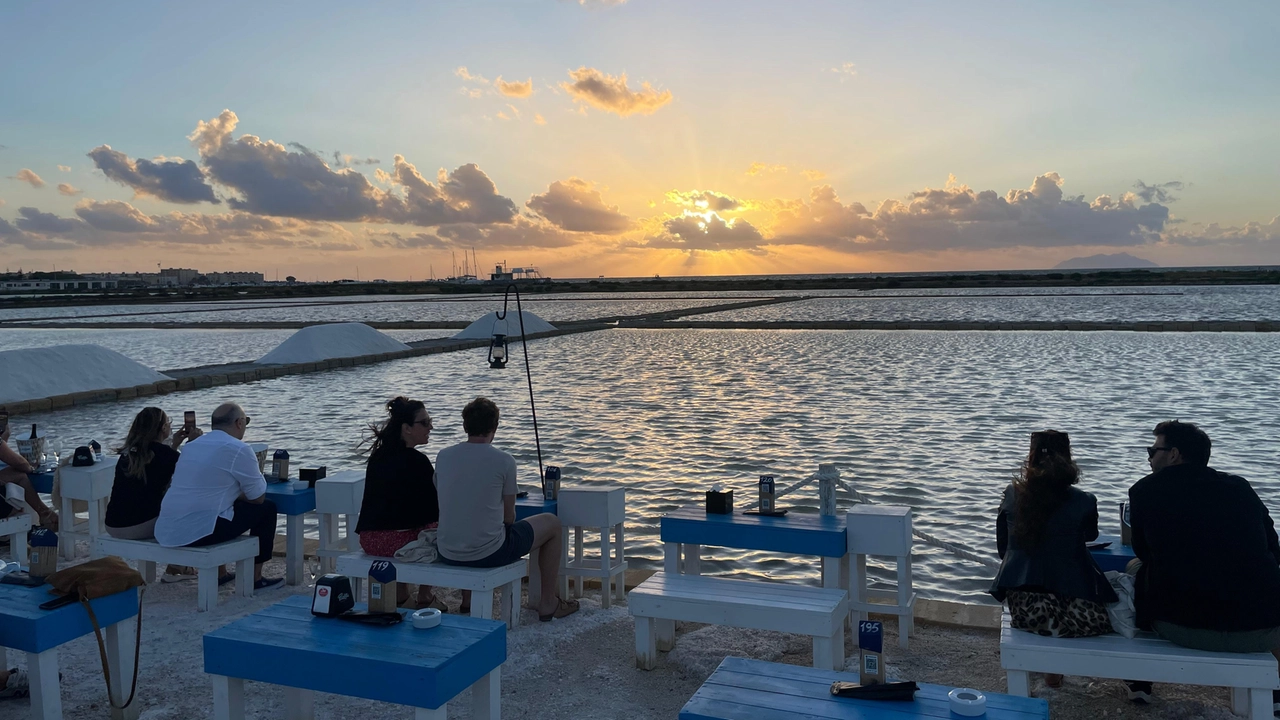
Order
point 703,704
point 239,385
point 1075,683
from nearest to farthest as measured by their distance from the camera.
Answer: point 703,704 < point 1075,683 < point 239,385

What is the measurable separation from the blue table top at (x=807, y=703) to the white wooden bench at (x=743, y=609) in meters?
1.07

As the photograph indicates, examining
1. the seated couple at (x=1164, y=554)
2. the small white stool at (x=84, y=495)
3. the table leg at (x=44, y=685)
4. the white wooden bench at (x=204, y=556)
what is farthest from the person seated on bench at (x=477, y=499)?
the small white stool at (x=84, y=495)

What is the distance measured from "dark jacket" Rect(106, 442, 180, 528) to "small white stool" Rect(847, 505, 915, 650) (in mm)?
4536

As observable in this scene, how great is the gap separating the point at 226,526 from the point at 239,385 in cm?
1751

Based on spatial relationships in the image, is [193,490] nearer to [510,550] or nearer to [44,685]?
[44,685]

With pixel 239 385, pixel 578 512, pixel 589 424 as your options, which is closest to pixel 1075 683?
pixel 578 512

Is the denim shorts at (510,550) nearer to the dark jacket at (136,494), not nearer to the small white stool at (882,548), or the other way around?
the small white stool at (882,548)

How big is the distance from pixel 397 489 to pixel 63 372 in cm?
1787

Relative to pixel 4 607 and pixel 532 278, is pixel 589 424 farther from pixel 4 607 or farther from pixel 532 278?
pixel 4 607

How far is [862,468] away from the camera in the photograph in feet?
36.8

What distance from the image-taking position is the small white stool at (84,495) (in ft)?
23.5

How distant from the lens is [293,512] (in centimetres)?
652

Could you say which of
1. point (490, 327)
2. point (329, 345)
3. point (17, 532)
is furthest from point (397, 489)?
point (490, 327)

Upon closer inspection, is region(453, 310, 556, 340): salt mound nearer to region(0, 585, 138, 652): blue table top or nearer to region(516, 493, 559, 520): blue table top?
region(516, 493, 559, 520): blue table top
